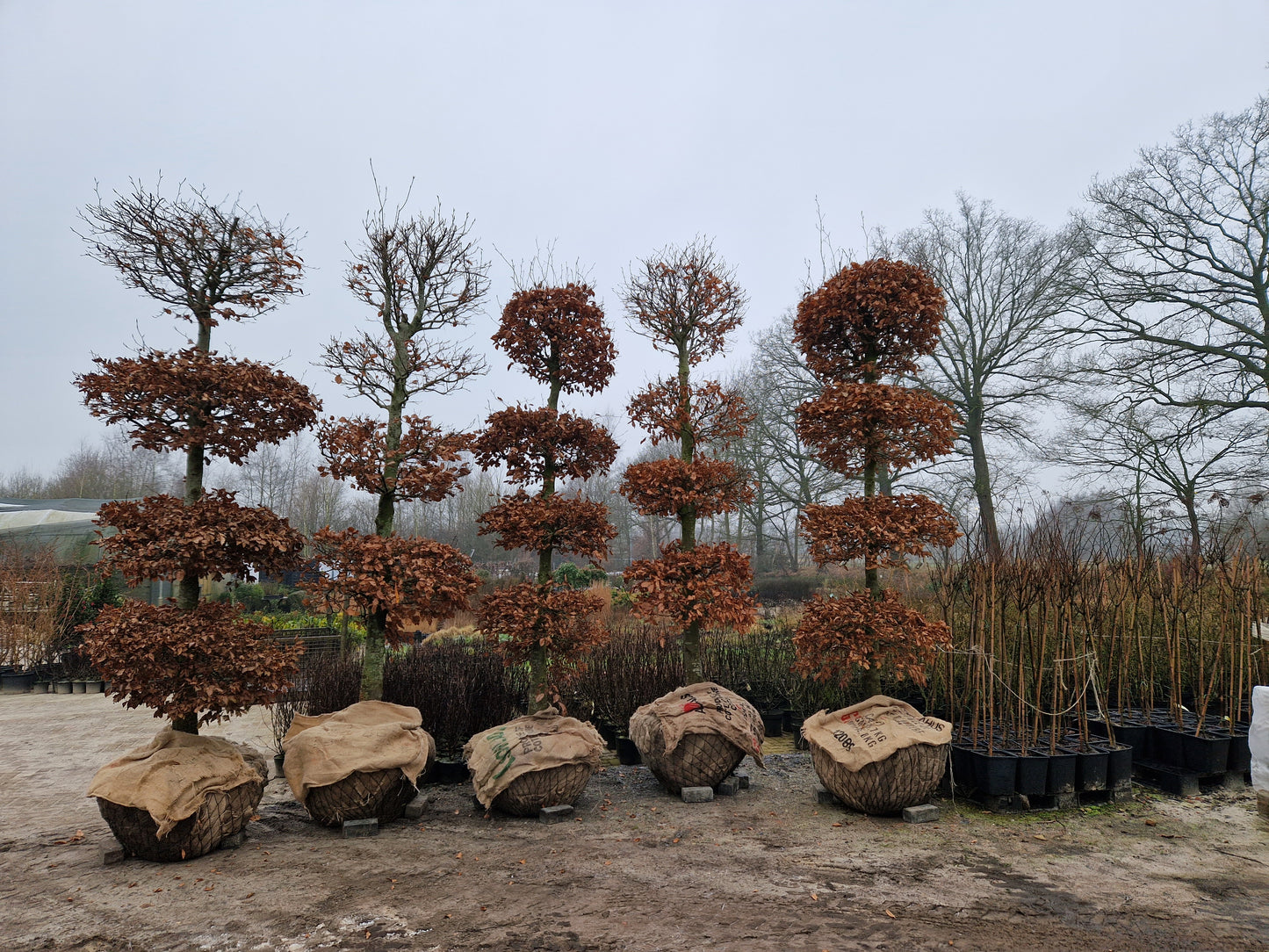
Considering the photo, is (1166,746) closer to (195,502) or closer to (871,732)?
(871,732)

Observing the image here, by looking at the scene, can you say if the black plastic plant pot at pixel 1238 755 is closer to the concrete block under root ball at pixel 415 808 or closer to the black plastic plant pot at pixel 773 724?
the black plastic plant pot at pixel 773 724

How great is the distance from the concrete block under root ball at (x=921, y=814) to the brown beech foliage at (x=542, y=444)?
10.0 feet

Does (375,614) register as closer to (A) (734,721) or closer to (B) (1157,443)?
(A) (734,721)

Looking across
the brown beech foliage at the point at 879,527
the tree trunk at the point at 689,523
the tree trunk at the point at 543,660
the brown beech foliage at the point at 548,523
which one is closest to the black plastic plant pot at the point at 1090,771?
the brown beech foliage at the point at 879,527

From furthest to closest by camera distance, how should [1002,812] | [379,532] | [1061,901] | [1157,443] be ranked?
[1157,443], [379,532], [1002,812], [1061,901]

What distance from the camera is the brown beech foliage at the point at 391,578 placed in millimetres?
4406

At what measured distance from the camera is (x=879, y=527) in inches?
194

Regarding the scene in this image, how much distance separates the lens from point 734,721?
4711 millimetres

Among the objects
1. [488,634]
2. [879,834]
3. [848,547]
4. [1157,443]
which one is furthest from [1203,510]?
[488,634]

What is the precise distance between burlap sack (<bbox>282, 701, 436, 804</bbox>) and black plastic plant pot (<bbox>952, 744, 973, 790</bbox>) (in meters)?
3.37

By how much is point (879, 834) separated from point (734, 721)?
108 cm

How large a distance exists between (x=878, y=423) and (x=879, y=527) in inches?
31.5

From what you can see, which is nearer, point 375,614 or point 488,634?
point 375,614

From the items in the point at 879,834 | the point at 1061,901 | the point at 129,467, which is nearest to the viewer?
the point at 1061,901
